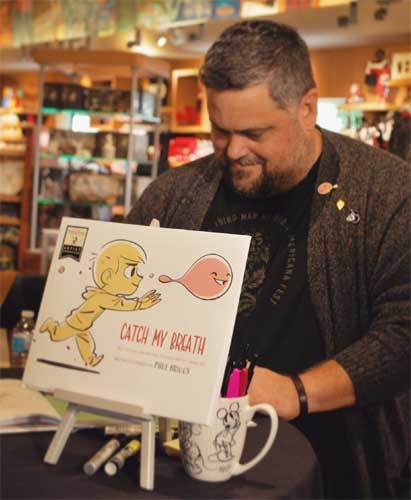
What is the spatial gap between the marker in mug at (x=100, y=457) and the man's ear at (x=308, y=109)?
1.03 metres

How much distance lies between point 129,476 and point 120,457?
3 centimetres

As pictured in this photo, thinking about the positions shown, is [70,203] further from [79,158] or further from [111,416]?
[111,416]

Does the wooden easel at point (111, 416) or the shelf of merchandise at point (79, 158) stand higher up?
the wooden easel at point (111, 416)

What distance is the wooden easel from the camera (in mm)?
1134

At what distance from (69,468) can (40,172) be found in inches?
257

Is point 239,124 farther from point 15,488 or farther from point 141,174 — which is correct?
point 141,174

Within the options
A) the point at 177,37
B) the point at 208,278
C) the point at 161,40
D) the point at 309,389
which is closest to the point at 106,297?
the point at 208,278

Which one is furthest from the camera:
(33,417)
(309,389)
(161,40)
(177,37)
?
(161,40)

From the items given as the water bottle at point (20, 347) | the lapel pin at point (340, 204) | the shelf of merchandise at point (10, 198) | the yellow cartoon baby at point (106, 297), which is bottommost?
the shelf of merchandise at point (10, 198)

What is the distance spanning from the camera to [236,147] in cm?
186

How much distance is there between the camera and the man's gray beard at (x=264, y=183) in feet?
6.38

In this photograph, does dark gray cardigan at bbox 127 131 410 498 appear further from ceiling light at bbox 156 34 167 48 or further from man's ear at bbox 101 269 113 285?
ceiling light at bbox 156 34 167 48

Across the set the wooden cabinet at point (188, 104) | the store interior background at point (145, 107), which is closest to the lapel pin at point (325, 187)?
the store interior background at point (145, 107)

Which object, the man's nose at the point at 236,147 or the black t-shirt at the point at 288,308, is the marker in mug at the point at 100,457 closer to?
the black t-shirt at the point at 288,308
